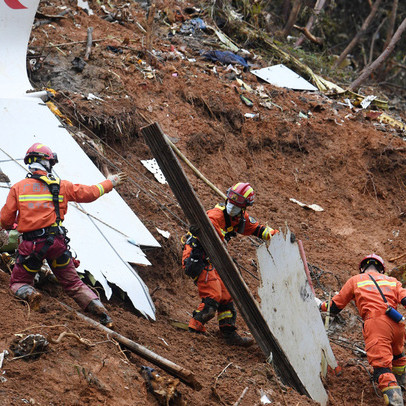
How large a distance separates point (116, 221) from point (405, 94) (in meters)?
13.9

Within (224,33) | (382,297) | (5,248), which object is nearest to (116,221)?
(5,248)

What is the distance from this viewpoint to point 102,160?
8.13 meters

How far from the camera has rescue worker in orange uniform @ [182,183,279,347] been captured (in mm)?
5867

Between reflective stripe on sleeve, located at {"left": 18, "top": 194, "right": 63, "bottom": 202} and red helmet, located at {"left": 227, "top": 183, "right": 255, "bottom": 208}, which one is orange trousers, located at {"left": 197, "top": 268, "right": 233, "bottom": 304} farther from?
reflective stripe on sleeve, located at {"left": 18, "top": 194, "right": 63, "bottom": 202}

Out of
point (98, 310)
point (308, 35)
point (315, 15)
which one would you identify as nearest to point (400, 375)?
point (98, 310)

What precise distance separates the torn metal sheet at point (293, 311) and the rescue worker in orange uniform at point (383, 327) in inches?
17.3

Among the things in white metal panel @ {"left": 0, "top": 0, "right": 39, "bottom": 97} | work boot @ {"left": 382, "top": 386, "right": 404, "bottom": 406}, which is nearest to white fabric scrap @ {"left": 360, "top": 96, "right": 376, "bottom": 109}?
white metal panel @ {"left": 0, "top": 0, "right": 39, "bottom": 97}

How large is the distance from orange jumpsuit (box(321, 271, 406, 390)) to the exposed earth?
0.46 m

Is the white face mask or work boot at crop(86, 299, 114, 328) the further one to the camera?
the white face mask

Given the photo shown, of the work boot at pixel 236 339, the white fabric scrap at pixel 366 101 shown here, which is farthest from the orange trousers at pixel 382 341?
the white fabric scrap at pixel 366 101

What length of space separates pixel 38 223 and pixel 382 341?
340cm

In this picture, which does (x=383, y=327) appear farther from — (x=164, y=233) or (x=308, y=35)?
(x=308, y=35)

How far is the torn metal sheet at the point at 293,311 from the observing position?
17.3 ft

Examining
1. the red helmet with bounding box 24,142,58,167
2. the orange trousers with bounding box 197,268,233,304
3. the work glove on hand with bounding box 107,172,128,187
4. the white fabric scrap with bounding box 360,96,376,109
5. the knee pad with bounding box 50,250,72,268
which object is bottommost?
the white fabric scrap with bounding box 360,96,376,109
